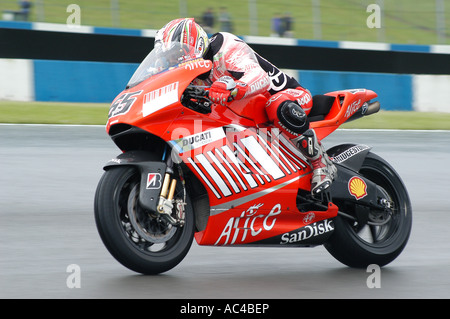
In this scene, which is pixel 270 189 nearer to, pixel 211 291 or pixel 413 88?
pixel 211 291

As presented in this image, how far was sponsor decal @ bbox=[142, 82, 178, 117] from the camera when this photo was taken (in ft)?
14.3

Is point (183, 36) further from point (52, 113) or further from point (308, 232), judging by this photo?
point (52, 113)

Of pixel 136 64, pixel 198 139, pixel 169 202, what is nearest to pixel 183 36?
pixel 198 139

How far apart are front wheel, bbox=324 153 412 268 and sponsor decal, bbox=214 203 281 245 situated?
530mm

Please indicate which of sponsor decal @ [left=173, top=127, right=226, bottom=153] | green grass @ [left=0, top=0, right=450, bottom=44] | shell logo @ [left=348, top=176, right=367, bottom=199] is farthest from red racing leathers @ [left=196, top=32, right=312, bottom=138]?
green grass @ [left=0, top=0, right=450, bottom=44]

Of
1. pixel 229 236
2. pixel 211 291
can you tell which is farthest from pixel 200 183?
pixel 211 291

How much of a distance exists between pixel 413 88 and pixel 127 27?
6298mm

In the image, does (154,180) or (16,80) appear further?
(16,80)

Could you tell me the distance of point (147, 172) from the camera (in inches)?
171

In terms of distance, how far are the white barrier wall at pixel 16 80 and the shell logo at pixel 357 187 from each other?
9918 millimetres

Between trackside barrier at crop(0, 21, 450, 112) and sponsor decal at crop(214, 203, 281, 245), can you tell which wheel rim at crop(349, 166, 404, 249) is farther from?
trackside barrier at crop(0, 21, 450, 112)

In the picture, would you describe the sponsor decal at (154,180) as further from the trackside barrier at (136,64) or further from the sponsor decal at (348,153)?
the trackside barrier at (136,64)

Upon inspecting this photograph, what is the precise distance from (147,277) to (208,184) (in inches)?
25.8

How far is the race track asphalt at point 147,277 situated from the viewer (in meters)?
4.36
